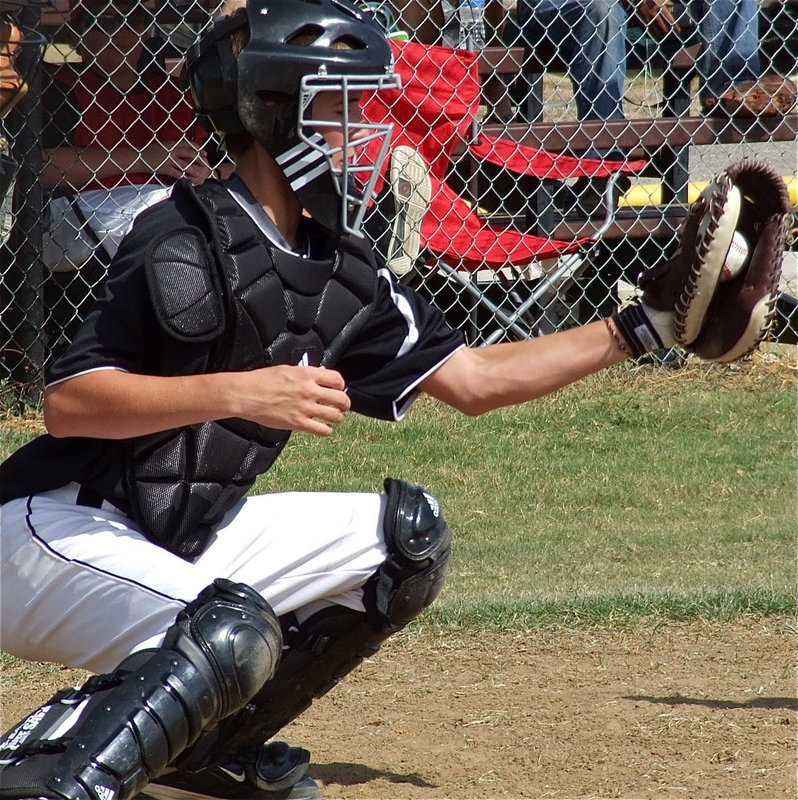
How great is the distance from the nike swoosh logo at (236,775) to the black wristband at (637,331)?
133cm

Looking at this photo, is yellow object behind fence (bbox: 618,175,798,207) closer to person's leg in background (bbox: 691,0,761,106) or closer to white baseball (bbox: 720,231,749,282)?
person's leg in background (bbox: 691,0,761,106)

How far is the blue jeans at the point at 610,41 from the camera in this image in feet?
21.6

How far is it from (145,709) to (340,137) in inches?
50.2

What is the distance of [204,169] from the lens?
5984mm

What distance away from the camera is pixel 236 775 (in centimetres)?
284

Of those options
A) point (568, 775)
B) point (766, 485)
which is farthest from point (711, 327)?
point (766, 485)

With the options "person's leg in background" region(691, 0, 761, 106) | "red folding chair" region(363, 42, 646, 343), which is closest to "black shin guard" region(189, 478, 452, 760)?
"red folding chair" region(363, 42, 646, 343)

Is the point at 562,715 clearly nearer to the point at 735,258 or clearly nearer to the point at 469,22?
the point at 735,258

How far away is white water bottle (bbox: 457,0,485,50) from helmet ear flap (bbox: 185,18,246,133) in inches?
164

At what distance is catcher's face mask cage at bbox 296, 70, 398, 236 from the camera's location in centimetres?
256

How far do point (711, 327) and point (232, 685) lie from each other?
1352mm

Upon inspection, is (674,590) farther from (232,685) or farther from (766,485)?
(232,685)

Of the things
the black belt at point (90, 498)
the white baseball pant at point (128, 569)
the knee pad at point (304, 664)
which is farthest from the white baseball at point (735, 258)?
the black belt at point (90, 498)

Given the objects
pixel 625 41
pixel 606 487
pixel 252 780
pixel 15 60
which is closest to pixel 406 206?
pixel 625 41
